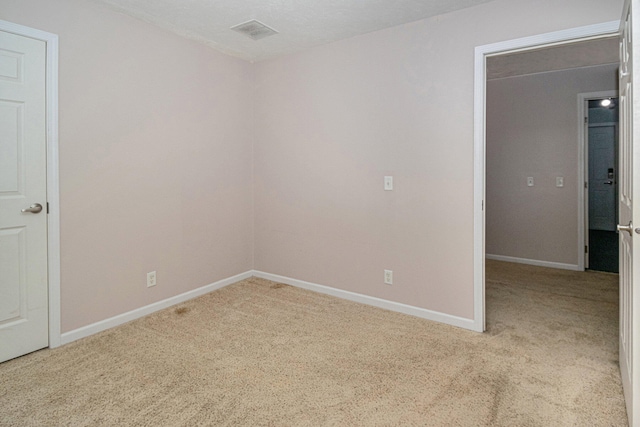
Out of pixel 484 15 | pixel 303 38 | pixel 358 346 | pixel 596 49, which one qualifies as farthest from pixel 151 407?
pixel 596 49

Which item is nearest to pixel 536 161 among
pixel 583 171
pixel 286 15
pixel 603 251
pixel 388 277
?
pixel 583 171

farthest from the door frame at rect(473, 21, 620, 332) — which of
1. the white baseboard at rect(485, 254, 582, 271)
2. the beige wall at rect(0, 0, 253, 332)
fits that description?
the white baseboard at rect(485, 254, 582, 271)

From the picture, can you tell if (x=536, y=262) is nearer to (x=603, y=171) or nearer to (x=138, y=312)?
(x=603, y=171)

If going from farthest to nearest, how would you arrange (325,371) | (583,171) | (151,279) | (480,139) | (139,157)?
(583,171)
(151,279)
(139,157)
(480,139)
(325,371)

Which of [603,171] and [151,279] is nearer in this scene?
[151,279]

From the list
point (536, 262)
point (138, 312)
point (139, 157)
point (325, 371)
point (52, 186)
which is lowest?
point (325, 371)

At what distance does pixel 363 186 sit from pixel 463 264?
108 cm

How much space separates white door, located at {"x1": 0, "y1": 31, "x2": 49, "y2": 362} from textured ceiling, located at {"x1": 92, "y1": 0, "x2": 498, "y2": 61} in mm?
758

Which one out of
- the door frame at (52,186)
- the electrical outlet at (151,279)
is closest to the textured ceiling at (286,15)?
the door frame at (52,186)

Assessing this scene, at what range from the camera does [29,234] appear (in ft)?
7.77

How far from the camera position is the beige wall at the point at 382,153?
2771mm

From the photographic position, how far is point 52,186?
244cm

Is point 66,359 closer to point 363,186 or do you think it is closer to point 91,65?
point 91,65

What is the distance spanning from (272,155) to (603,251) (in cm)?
520
